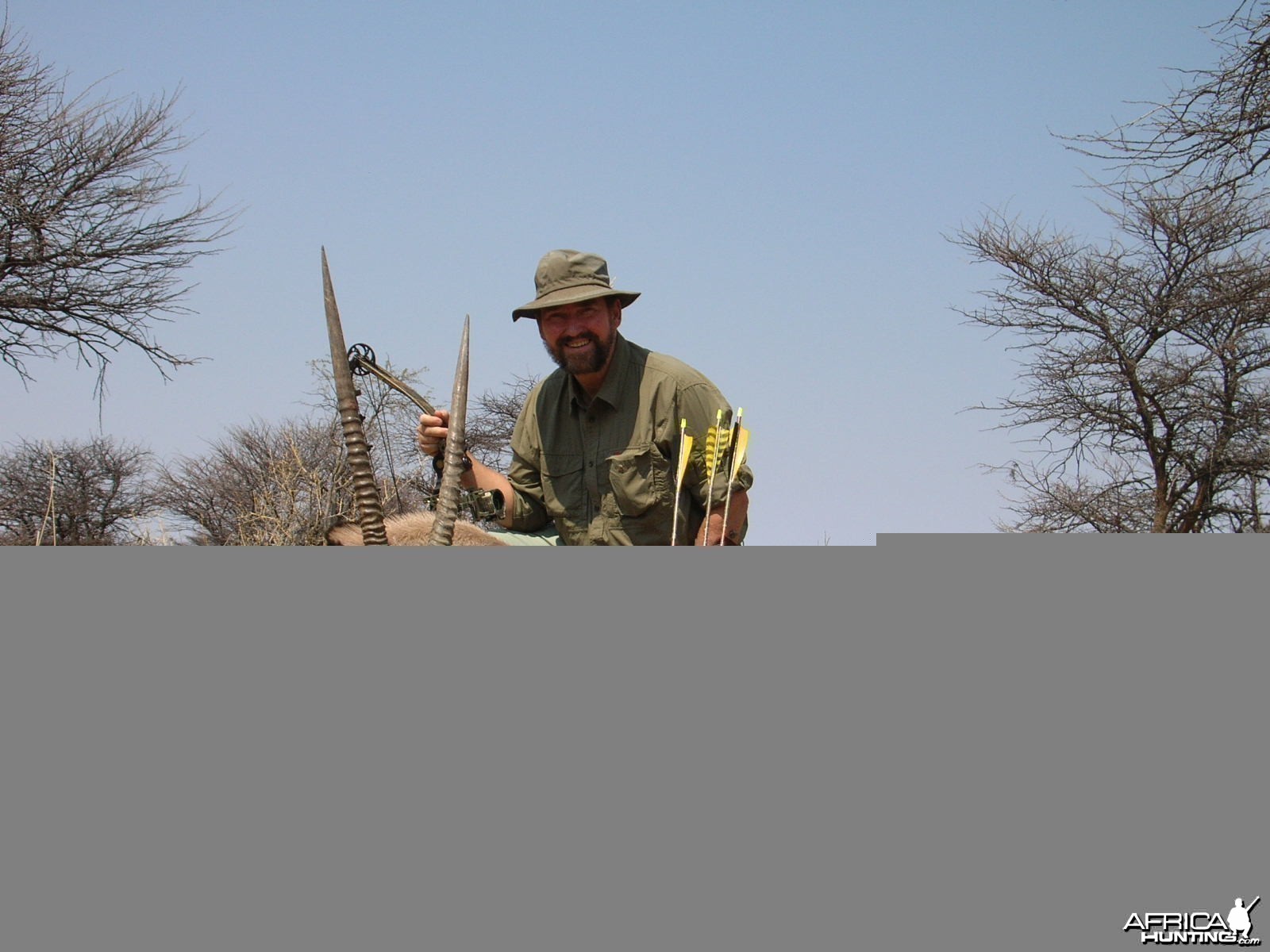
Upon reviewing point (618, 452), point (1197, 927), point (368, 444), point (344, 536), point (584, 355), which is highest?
point (584, 355)

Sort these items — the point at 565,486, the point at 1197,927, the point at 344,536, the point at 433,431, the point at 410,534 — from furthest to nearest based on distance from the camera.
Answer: the point at 410,534 → the point at 344,536 → the point at 565,486 → the point at 433,431 → the point at 1197,927

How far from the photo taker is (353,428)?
4.28 m

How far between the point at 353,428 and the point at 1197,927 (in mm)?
2709

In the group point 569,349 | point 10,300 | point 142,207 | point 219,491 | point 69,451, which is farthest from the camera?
point 69,451

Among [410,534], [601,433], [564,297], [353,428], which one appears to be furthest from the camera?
[410,534]

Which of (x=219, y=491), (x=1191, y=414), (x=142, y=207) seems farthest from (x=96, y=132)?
(x=1191, y=414)

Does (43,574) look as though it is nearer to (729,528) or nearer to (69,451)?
(729,528)

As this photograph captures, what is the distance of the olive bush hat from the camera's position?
5188mm

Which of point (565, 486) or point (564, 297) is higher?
point (564, 297)

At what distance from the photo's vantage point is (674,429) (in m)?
5.45

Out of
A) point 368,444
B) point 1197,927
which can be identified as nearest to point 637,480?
point 368,444

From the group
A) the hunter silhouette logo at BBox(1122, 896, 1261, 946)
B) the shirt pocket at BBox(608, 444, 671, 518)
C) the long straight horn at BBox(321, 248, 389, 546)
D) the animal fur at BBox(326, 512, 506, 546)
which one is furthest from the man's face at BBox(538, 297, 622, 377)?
the hunter silhouette logo at BBox(1122, 896, 1261, 946)

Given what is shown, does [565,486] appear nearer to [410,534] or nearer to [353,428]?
[353,428]

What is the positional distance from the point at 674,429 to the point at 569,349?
0.49 m
